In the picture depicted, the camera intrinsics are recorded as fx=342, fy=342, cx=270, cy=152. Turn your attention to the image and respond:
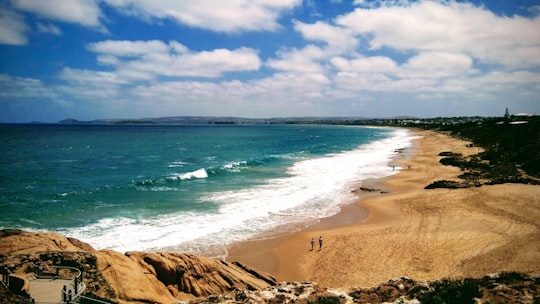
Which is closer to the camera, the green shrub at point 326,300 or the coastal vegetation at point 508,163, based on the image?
the green shrub at point 326,300

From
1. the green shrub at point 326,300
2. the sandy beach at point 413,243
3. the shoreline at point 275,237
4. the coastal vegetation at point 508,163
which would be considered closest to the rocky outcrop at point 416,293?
the green shrub at point 326,300

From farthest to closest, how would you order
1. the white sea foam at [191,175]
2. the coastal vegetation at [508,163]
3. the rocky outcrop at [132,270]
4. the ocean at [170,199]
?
the white sea foam at [191,175] < the coastal vegetation at [508,163] < the ocean at [170,199] < the rocky outcrop at [132,270]

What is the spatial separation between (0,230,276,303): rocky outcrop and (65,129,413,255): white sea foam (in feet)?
17.8

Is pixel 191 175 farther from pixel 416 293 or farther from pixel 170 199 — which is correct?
pixel 416 293

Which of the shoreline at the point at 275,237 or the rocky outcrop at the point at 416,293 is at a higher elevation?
the rocky outcrop at the point at 416,293

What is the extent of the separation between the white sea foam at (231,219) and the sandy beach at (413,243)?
1.84m

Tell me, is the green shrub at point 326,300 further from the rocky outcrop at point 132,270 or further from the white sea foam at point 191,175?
the white sea foam at point 191,175

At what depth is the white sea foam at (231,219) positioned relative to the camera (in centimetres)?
2005

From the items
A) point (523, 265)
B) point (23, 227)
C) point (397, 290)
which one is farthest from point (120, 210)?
point (523, 265)

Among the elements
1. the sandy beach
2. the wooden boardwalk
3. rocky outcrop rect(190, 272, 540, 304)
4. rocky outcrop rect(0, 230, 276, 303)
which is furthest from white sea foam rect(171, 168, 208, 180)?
rocky outcrop rect(190, 272, 540, 304)

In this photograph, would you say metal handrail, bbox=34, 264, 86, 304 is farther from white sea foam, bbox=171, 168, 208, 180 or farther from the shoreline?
white sea foam, bbox=171, 168, 208, 180

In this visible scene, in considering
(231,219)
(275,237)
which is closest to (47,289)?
(275,237)

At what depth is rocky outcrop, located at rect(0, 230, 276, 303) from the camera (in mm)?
11016

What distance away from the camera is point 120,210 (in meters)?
26.8
